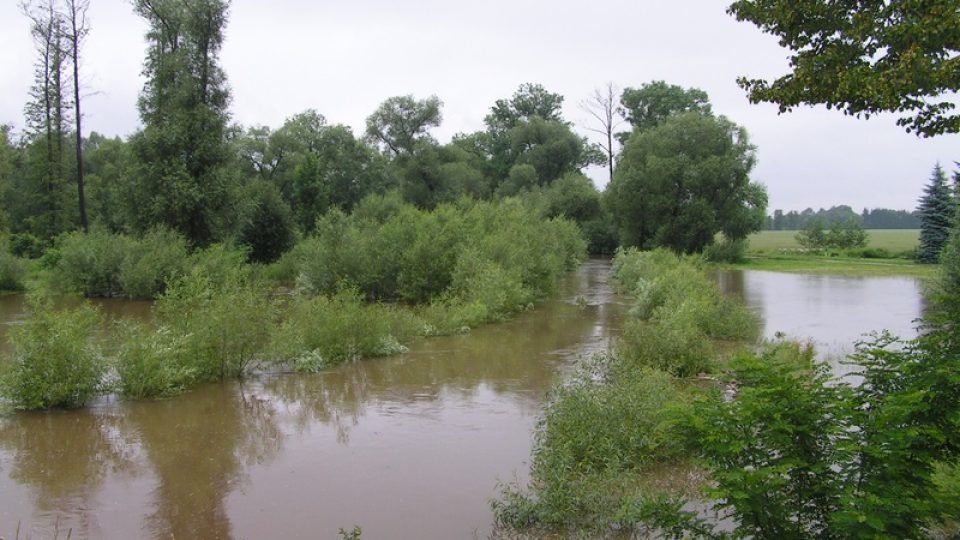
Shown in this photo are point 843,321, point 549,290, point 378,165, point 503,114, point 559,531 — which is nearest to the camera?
point 559,531

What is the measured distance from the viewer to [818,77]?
26.3ft

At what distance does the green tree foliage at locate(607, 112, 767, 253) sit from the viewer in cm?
4684

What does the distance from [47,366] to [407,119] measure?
46740 mm

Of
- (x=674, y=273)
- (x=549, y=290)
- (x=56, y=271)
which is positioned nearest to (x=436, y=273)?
(x=549, y=290)

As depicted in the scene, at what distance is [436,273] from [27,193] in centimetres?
3332

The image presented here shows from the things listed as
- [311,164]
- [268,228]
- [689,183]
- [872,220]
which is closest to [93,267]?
[268,228]

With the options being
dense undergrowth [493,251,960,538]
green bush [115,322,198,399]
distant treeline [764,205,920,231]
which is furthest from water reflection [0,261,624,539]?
distant treeline [764,205,920,231]

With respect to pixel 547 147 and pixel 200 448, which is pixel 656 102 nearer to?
pixel 547 147

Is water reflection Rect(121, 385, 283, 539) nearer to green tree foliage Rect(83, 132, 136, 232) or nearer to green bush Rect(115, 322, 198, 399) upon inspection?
green bush Rect(115, 322, 198, 399)

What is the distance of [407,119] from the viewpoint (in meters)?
55.8

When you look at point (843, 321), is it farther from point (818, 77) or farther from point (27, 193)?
point (27, 193)

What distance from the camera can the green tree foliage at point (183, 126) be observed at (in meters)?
29.8

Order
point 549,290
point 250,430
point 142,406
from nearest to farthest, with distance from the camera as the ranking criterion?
1. point 250,430
2. point 142,406
3. point 549,290

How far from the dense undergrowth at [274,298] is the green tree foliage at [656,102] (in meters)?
30.4
